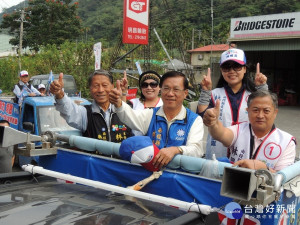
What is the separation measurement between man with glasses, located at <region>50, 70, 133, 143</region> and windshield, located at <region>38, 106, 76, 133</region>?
12.0 ft

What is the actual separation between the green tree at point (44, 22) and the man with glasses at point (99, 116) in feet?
138

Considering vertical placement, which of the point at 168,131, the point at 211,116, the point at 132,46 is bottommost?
the point at 168,131

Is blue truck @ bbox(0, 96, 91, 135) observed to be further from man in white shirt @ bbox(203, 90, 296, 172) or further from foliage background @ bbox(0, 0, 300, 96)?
foliage background @ bbox(0, 0, 300, 96)

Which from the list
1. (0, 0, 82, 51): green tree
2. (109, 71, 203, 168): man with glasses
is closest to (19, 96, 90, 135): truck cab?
(109, 71, 203, 168): man with glasses

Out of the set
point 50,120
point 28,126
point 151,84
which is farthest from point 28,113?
point 151,84

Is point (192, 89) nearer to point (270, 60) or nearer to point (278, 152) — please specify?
point (270, 60)

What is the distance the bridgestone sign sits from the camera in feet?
54.1

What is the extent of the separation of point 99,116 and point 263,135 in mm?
1433

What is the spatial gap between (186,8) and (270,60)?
27821 millimetres

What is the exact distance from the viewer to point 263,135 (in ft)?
7.79

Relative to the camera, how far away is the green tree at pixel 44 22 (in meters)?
43.1

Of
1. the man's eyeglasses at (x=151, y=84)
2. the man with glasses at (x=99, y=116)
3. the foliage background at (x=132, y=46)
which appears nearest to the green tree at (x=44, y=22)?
the foliage background at (x=132, y=46)

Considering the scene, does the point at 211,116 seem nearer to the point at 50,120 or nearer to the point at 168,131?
the point at 168,131

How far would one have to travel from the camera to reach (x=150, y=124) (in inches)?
106
